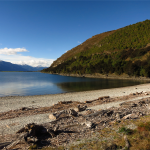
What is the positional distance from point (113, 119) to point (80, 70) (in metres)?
105

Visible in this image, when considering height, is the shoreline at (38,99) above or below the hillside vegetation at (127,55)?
below

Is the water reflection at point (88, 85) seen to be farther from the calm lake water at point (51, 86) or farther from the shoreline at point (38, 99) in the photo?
the shoreline at point (38, 99)

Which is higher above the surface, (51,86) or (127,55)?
(127,55)

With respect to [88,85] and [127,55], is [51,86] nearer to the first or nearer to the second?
[88,85]

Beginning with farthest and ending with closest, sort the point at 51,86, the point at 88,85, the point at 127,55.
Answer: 1. the point at 127,55
2. the point at 88,85
3. the point at 51,86

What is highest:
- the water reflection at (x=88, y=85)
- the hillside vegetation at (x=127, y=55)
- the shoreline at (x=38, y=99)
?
the hillside vegetation at (x=127, y=55)

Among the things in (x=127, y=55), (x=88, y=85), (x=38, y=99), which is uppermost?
(x=127, y=55)

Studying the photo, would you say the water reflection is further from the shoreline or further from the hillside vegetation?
the hillside vegetation

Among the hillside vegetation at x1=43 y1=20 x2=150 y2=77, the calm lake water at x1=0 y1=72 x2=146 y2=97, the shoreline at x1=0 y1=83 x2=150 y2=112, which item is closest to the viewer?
the shoreline at x1=0 y1=83 x2=150 y2=112

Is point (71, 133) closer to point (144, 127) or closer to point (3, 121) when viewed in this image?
point (144, 127)

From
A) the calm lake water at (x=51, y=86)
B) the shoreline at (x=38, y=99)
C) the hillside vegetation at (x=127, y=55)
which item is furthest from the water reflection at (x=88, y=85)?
the hillside vegetation at (x=127, y=55)

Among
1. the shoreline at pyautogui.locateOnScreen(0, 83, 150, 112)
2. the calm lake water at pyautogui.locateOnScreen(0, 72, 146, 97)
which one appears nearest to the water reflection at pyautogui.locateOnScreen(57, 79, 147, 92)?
the calm lake water at pyautogui.locateOnScreen(0, 72, 146, 97)

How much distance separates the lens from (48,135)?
7434 millimetres

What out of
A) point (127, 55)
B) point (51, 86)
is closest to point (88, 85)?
point (51, 86)
